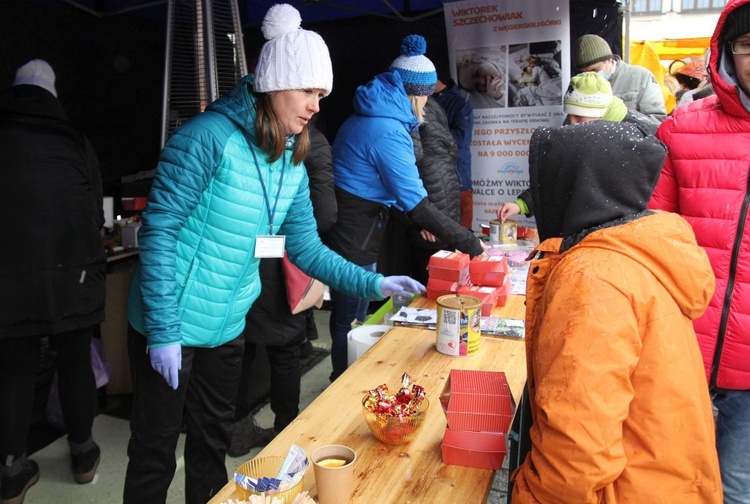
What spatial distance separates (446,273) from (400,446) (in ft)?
3.63

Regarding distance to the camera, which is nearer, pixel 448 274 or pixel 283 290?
pixel 448 274

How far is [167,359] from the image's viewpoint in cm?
173

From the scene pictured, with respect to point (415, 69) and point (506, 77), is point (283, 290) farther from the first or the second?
point (506, 77)

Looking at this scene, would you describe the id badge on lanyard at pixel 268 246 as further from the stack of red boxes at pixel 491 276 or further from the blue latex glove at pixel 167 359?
the stack of red boxes at pixel 491 276

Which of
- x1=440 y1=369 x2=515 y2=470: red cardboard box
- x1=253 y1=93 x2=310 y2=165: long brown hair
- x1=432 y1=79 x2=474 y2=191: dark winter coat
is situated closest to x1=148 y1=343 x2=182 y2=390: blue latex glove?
x1=253 y1=93 x2=310 y2=165: long brown hair

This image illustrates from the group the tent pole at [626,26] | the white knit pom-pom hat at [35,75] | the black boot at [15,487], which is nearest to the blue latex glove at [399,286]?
the white knit pom-pom hat at [35,75]

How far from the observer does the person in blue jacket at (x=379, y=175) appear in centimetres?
294

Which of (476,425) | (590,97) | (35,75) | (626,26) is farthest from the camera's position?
(626,26)

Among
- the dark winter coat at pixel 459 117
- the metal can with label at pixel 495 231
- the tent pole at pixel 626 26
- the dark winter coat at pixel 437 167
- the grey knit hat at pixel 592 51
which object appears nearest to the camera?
the metal can with label at pixel 495 231

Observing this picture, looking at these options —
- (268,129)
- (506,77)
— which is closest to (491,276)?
(268,129)

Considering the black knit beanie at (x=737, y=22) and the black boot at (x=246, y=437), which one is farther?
the black boot at (x=246, y=437)

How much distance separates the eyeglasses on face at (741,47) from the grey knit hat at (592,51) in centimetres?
223

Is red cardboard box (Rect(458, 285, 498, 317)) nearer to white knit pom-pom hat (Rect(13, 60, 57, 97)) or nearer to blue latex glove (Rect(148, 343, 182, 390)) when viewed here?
blue latex glove (Rect(148, 343, 182, 390))

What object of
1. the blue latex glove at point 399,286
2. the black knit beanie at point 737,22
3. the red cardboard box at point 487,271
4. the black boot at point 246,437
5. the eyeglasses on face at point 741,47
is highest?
the black knit beanie at point 737,22
